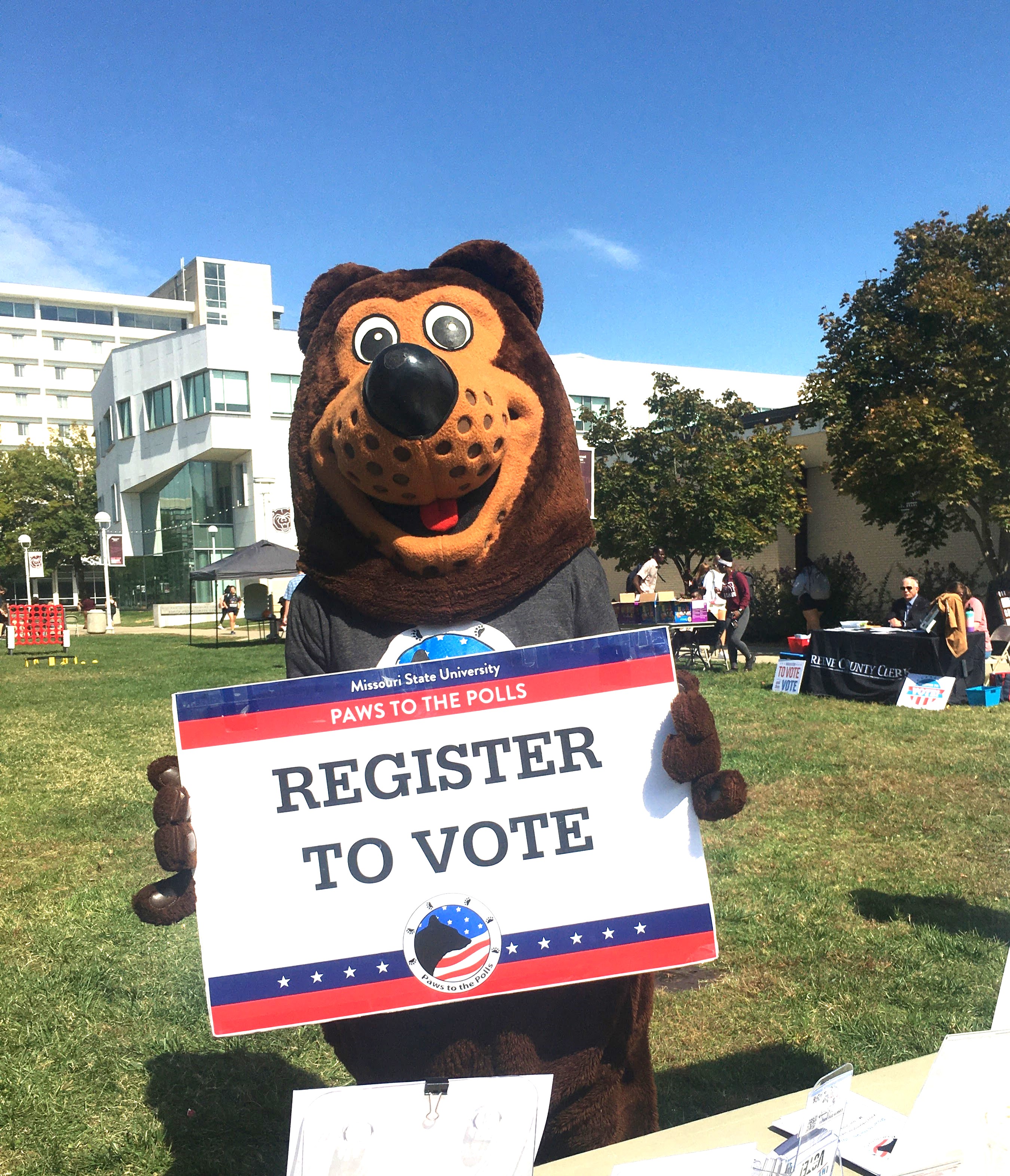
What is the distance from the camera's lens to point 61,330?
71188 millimetres

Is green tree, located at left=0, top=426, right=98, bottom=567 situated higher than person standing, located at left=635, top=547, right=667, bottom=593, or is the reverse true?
green tree, located at left=0, top=426, right=98, bottom=567

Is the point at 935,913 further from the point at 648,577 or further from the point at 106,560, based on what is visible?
the point at 106,560

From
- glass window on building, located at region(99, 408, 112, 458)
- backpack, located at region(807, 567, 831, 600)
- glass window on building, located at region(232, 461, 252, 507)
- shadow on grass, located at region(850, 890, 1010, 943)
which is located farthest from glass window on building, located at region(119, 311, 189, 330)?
shadow on grass, located at region(850, 890, 1010, 943)

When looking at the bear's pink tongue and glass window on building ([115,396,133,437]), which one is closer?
the bear's pink tongue

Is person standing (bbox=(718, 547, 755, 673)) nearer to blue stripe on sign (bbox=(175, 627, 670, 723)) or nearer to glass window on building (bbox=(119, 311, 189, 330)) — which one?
blue stripe on sign (bbox=(175, 627, 670, 723))

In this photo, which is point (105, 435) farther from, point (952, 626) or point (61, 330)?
point (952, 626)

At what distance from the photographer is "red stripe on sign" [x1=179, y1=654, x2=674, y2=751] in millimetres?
1753

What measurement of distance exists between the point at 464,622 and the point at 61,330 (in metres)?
78.5

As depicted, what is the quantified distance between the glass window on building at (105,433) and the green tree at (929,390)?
3802cm

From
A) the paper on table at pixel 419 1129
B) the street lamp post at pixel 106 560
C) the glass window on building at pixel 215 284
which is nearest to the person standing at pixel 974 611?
the paper on table at pixel 419 1129

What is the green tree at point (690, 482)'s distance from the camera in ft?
53.7

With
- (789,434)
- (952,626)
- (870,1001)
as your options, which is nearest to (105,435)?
(789,434)

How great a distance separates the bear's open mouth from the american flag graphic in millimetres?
848

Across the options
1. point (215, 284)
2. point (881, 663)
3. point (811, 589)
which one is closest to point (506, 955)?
point (881, 663)
